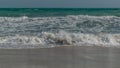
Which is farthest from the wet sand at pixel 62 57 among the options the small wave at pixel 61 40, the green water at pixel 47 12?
the green water at pixel 47 12

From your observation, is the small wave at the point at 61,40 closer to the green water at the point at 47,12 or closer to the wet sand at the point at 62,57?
the wet sand at the point at 62,57

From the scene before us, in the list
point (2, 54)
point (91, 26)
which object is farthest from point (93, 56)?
point (91, 26)

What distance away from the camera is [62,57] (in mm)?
6824

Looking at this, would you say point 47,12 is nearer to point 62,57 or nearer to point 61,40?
point 61,40

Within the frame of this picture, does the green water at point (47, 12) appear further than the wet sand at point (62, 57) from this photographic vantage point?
Yes

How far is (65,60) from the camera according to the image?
21.2ft

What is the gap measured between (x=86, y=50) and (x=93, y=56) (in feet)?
2.91

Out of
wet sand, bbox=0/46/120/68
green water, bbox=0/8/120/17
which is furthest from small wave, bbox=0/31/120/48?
green water, bbox=0/8/120/17

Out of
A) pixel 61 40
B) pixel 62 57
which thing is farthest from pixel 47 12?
pixel 62 57

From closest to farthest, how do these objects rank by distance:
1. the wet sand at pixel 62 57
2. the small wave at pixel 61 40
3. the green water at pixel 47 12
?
the wet sand at pixel 62 57 < the small wave at pixel 61 40 < the green water at pixel 47 12

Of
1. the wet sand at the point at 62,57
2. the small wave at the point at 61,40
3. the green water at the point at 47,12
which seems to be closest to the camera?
the wet sand at the point at 62,57

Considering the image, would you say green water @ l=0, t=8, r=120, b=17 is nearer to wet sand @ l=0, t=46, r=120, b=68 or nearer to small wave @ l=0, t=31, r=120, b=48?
small wave @ l=0, t=31, r=120, b=48

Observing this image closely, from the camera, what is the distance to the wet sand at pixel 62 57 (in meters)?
5.97

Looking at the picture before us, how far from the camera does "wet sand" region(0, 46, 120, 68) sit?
5973 millimetres
